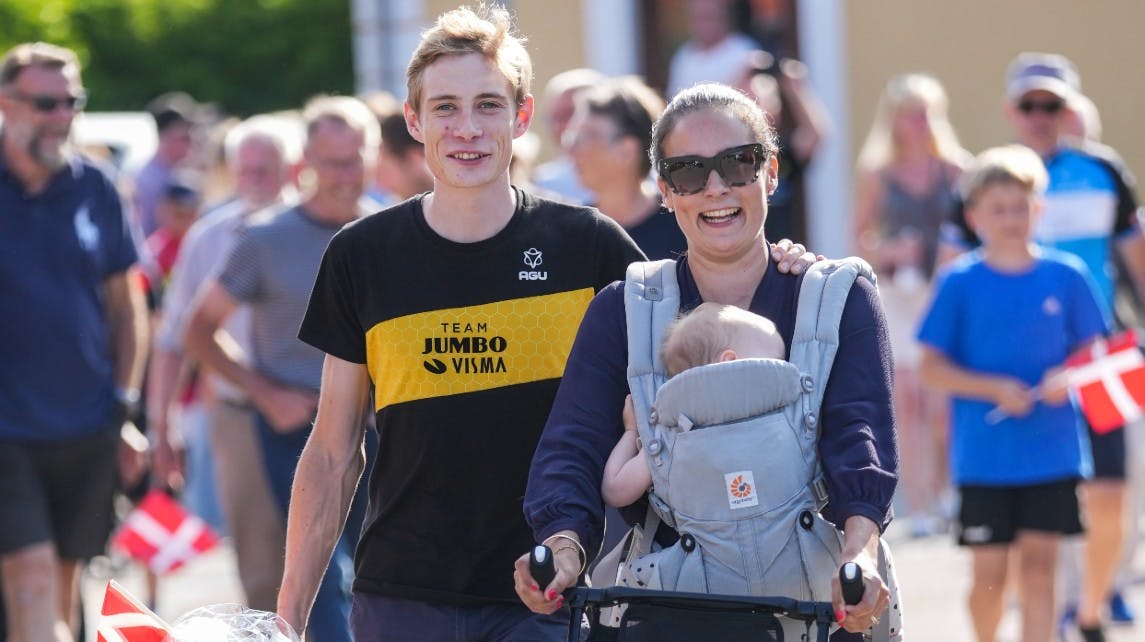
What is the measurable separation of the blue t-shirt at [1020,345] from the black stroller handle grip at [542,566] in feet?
14.4

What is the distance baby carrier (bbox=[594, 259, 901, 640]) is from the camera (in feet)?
13.2

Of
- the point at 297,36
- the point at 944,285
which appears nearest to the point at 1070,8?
the point at 944,285

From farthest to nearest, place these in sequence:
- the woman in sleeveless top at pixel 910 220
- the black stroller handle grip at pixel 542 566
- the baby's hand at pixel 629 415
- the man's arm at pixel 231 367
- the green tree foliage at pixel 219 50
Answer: the green tree foliage at pixel 219 50 → the woman in sleeveless top at pixel 910 220 → the man's arm at pixel 231 367 → the baby's hand at pixel 629 415 → the black stroller handle grip at pixel 542 566

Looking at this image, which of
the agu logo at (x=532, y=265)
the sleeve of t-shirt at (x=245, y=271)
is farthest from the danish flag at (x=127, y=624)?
the sleeve of t-shirt at (x=245, y=271)

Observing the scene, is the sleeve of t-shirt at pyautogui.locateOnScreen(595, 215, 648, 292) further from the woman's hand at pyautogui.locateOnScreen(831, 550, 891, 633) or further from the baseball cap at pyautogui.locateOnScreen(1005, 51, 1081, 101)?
the baseball cap at pyautogui.locateOnScreen(1005, 51, 1081, 101)

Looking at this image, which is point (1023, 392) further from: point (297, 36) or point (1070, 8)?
point (297, 36)

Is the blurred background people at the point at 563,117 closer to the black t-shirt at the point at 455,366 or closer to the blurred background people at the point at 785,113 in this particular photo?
the blurred background people at the point at 785,113

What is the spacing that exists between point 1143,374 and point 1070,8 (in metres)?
6.99

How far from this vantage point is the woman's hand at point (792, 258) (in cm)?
437

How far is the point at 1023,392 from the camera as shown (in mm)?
8023

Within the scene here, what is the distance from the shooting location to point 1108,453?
9.09 m

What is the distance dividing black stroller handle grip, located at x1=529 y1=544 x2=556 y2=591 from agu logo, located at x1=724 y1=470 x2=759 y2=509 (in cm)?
35

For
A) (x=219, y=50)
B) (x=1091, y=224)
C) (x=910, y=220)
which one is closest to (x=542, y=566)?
(x=1091, y=224)

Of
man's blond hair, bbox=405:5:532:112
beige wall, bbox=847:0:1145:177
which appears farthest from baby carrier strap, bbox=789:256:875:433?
beige wall, bbox=847:0:1145:177
